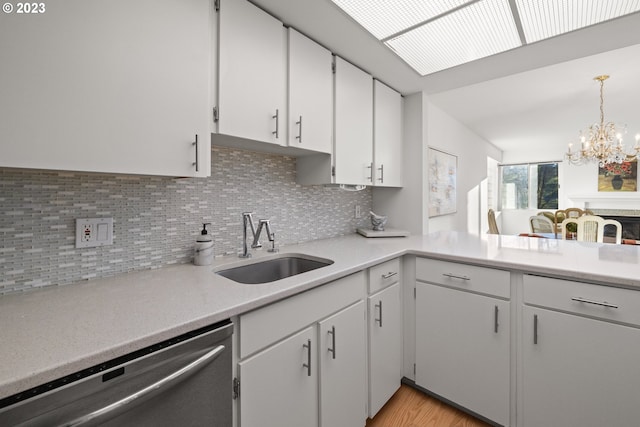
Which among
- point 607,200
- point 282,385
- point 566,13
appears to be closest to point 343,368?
point 282,385

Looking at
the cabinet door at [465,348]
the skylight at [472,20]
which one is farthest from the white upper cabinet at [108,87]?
the cabinet door at [465,348]

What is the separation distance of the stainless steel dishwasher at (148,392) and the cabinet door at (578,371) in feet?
4.57

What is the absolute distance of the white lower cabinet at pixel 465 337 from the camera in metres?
1.44

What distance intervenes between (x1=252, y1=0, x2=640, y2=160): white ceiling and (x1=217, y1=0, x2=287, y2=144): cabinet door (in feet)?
0.46

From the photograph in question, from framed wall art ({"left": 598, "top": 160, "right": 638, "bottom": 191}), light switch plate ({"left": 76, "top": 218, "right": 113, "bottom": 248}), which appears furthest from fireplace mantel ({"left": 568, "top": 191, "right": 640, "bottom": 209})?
light switch plate ({"left": 76, "top": 218, "right": 113, "bottom": 248})

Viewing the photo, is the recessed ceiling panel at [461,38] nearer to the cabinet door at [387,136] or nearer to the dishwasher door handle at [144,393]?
the cabinet door at [387,136]

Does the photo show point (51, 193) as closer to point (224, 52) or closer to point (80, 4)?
point (80, 4)

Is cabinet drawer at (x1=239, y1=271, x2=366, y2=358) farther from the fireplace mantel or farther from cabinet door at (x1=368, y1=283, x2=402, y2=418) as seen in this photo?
the fireplace mantel

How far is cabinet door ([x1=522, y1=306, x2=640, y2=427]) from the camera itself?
1.15 meters

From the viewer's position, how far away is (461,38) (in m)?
1.64

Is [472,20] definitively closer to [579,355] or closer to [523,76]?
[579,355]

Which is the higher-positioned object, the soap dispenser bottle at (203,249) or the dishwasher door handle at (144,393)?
the soap dispenser bottle at (203,249)

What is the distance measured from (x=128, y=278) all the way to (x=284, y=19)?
4.69 feet

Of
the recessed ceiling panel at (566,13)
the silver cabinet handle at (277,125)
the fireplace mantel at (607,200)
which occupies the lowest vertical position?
the fireplace mantel at (607,200)
